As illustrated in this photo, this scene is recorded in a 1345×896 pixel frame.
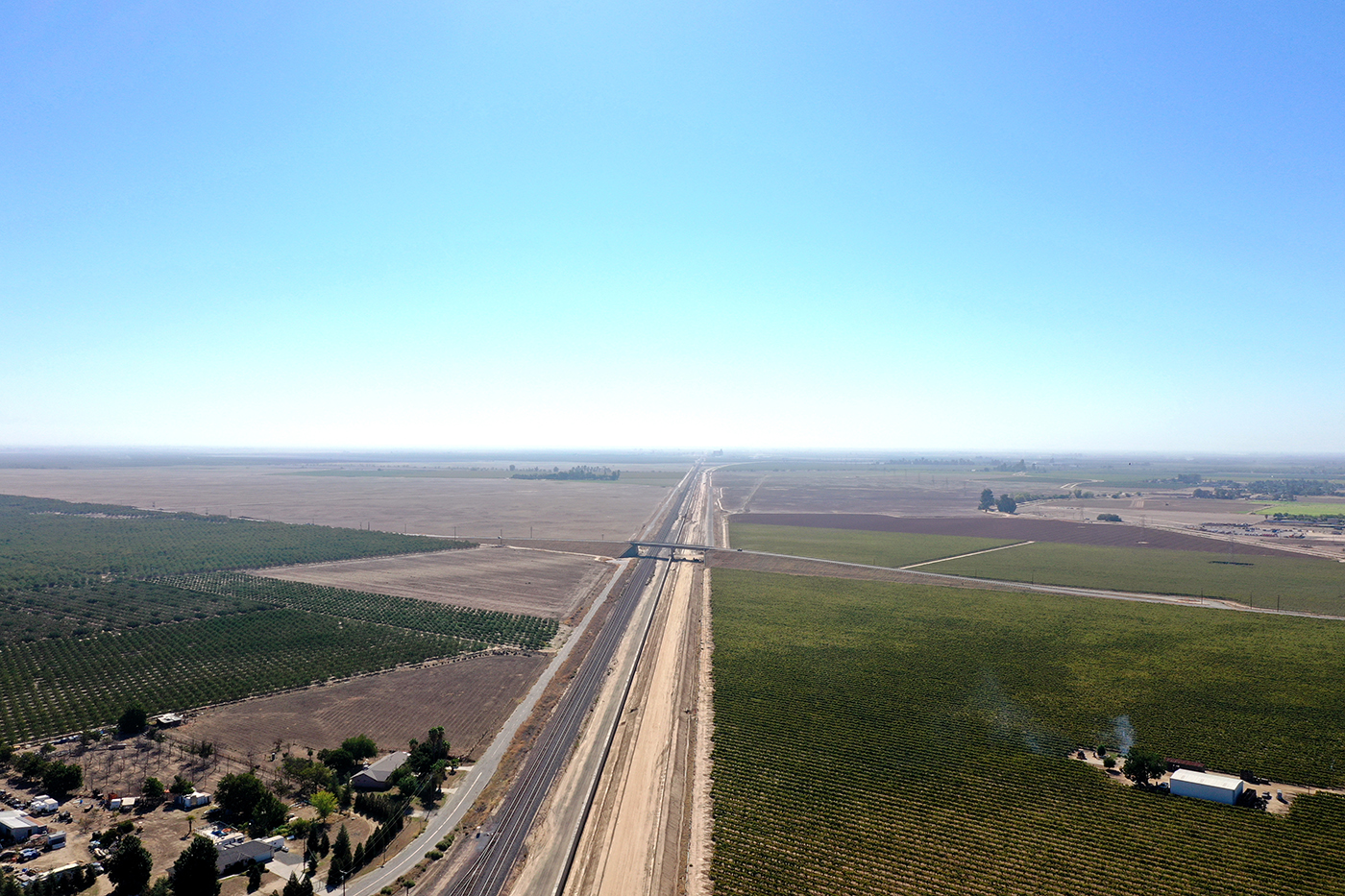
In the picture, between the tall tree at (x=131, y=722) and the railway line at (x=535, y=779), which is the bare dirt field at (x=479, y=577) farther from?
the tall tree at (x=131, y=722)

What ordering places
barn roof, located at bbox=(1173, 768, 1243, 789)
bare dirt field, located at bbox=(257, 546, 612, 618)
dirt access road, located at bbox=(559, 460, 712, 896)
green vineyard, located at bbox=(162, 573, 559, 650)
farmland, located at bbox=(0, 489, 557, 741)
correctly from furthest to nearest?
bare dirt field, located at bbox=(257, 546, 612, 618) < green vineyard, located at bbox=(162, 573, 559, 650) < farmland, located at bbox=(0, 489, 557, 741) < barn roof, located at bbox=(1173, 768, 1243, 789) < dirt access road, located at bbox=(559, 460, 712, 896)

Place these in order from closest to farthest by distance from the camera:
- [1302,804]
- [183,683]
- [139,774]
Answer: [1302,804]
[139,774]
[183,683]

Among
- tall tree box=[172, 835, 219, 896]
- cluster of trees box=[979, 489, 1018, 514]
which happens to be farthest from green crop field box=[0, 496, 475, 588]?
cluster of trees box=[979, 489, 1018, 514]

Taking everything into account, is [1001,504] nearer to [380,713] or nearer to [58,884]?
[380,713]

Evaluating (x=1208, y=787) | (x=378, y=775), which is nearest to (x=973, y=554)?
(x=1208, y=787)

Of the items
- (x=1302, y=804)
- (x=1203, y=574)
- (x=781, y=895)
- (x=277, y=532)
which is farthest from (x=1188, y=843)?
(x=277, y=532)

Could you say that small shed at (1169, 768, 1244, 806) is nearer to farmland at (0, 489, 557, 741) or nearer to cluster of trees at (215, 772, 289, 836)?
cluster of trees at (215, 772, 289, 836)

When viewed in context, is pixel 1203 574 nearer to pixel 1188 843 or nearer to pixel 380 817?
pixel 1188 843
